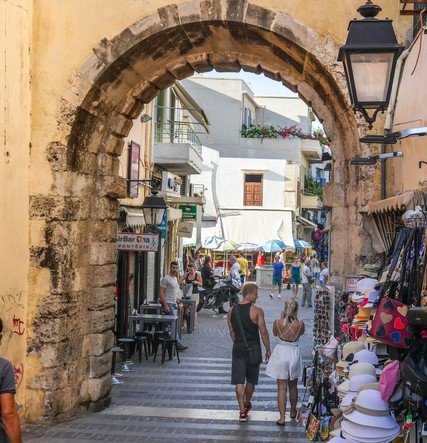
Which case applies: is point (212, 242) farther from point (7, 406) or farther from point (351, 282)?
point (7, 406)

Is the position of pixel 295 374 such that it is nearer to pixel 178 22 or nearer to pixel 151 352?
pixel 178 22

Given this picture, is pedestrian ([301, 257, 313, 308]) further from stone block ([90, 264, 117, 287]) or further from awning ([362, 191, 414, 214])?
awning ([362, 191, 414, 214])

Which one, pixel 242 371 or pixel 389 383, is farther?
pixel 242 371

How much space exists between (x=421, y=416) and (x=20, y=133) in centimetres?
640

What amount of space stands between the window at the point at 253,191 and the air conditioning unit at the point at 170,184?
16.0m

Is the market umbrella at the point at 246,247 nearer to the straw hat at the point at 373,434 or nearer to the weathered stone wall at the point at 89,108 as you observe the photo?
the weathered stone wall at the point at 89,108

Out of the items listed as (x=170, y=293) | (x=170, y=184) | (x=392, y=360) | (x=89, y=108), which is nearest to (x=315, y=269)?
(x=170, y=184)

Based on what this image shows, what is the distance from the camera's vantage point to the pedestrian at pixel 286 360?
34.1 feet

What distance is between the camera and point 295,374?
10477mm

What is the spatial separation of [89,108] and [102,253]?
1822 millimetres

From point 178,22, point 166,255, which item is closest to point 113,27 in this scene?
point 178,22

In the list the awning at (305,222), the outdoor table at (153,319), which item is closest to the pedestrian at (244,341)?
the outdoor table at (153,319)

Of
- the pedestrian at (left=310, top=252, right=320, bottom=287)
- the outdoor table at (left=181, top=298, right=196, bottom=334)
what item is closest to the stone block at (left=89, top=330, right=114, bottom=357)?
the outdoor table at (left=181, top=298, right=196, bottom=334)

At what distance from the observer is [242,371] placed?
10.5 meters
